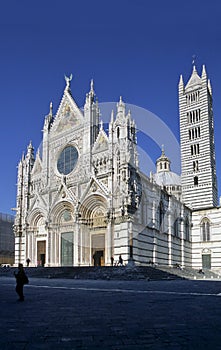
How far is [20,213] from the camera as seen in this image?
133 feet

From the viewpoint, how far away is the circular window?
37.7m

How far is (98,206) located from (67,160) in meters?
7.34

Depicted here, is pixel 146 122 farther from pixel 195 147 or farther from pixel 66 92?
pixel 195 147

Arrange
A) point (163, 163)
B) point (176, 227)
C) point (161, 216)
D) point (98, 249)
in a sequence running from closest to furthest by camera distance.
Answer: point (98, 249) → point (161, 216) → point (176, 227) → point (163, 163)

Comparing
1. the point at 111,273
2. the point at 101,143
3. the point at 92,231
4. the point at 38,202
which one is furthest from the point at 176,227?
the point at 111,273

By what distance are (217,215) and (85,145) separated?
20.0m

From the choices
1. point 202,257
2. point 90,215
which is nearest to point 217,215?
point 202,257

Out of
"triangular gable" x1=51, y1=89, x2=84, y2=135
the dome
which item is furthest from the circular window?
the dome

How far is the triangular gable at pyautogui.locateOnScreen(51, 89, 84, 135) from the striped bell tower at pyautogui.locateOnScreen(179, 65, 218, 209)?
2063 centimetres

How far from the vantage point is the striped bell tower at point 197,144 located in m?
50.1

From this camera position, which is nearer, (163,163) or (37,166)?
(37,166)

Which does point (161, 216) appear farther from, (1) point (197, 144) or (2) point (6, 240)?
(2) point (6, 240)

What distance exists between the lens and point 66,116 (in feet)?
131

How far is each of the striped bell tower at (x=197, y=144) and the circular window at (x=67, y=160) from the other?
20113mm
